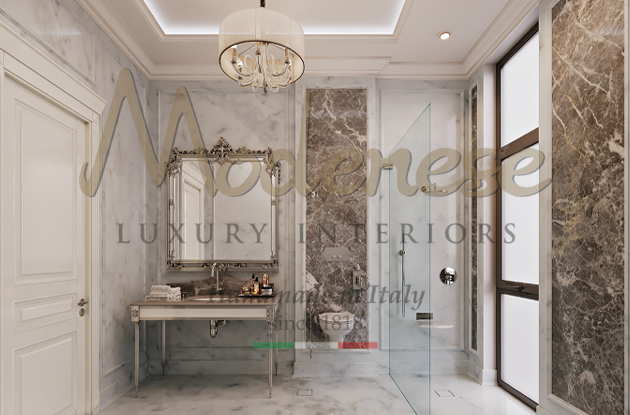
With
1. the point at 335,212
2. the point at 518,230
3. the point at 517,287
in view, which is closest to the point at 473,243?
the point at 518,230

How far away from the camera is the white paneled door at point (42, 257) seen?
1.91m

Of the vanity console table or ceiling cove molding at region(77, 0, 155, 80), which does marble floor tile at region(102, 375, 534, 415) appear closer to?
the vanity console table

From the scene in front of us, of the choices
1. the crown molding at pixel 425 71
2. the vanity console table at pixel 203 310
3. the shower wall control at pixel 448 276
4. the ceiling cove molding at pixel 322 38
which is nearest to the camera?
the vanity console table at pixel 203 310

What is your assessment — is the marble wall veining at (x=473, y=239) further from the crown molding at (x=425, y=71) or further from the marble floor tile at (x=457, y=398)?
the marble floor tile at (x=457, y=398)

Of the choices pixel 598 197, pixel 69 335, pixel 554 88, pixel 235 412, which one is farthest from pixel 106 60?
pixel 598 197

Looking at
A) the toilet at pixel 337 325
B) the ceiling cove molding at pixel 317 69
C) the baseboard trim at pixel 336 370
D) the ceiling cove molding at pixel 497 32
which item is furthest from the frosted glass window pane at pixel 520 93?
the baseboard trim at pixel 336 370

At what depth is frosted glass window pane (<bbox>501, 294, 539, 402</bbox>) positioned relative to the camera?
2.67 meters

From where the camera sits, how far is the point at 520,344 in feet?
9.41

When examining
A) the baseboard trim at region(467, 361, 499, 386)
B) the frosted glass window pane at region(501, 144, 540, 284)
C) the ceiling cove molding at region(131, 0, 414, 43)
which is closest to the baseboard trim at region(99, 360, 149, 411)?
the ceiling cove molding at region(131, 0, 414, 43)

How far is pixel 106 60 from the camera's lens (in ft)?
9.41

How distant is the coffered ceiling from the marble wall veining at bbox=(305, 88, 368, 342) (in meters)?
0.35

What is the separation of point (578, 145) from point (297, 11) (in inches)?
86.1

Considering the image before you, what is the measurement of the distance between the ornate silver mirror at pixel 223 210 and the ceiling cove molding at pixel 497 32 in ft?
6.71

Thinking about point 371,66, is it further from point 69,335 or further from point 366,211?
point 69,335
